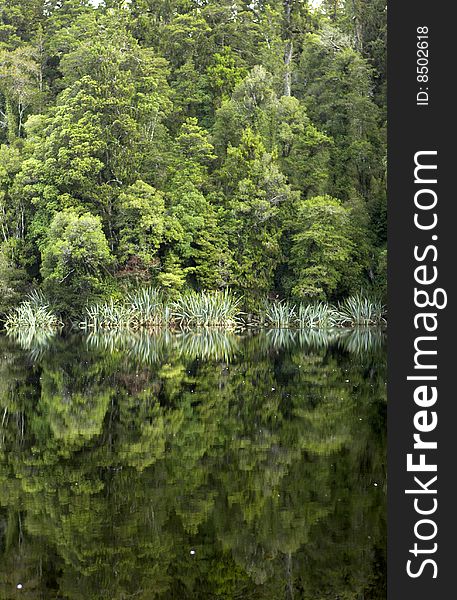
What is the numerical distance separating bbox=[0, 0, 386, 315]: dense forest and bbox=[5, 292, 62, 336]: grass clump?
20.1 inches

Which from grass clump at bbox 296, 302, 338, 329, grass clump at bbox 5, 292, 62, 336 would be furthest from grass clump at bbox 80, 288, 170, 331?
grass clump at bbox 296, 302, 338, 329

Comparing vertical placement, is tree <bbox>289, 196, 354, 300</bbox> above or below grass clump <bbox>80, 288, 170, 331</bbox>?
above

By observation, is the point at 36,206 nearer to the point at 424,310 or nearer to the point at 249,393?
the point at 249,393

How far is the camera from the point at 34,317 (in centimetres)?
3050

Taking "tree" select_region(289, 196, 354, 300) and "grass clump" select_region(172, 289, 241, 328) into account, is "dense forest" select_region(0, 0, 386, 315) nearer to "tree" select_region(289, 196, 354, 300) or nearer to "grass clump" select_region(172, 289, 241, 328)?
"tree" select_region(289, 196, 354, 300)

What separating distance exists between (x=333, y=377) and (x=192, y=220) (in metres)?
18.8

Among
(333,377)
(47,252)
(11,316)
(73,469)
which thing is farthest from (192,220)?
(73,469)

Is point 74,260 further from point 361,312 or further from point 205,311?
point 361,312

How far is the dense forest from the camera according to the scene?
104ft

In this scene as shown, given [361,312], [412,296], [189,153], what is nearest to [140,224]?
[189,153]

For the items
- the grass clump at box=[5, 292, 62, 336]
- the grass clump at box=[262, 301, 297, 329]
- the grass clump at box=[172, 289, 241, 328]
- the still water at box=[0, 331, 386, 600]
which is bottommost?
the still water at box=[0, 331, 386, 600]

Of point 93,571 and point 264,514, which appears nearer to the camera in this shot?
point 93,571

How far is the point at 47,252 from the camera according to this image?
101 ft

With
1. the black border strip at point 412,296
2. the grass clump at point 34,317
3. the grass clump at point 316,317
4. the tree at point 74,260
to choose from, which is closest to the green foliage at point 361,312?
the grass clump at point 316,317
